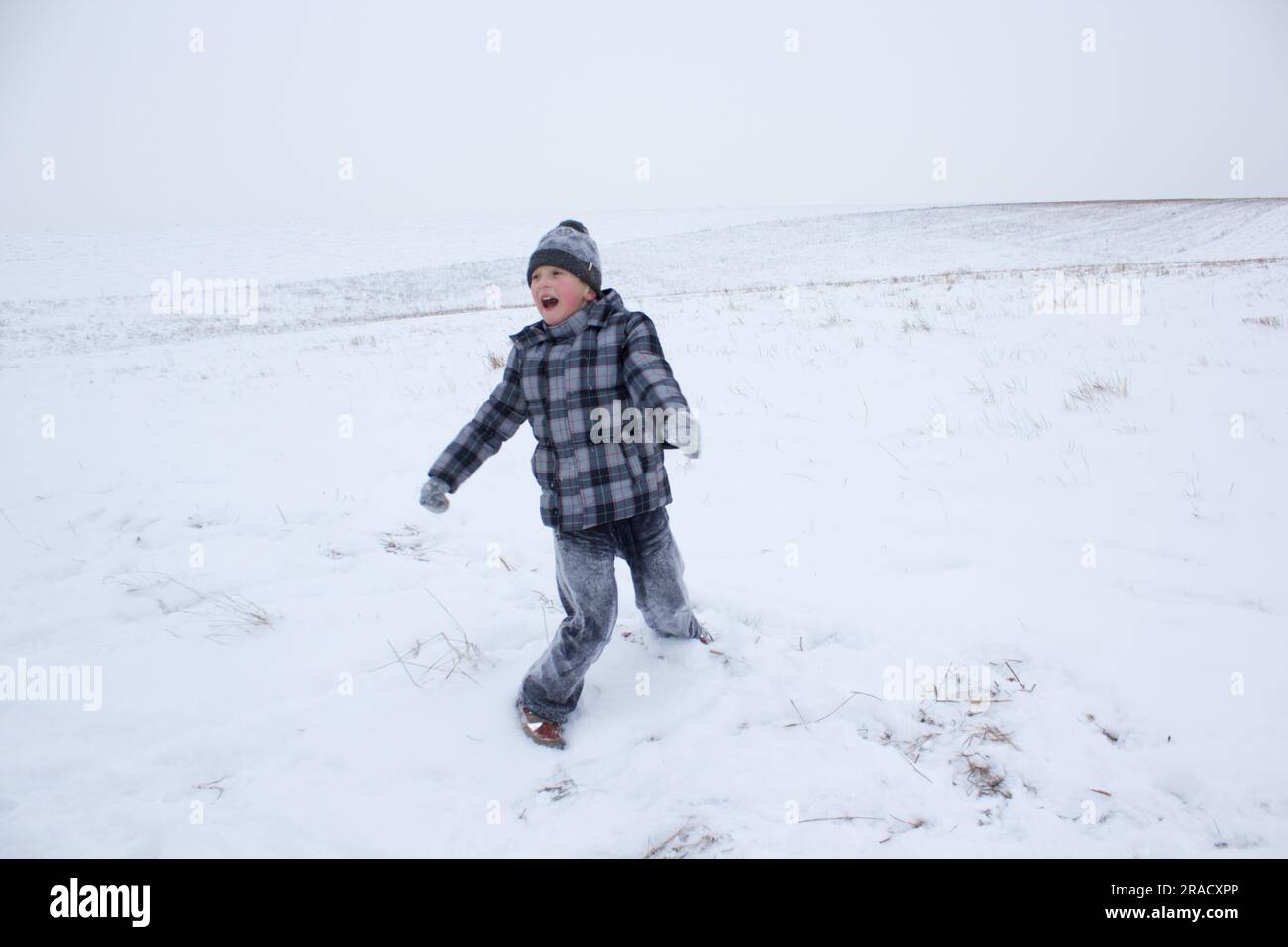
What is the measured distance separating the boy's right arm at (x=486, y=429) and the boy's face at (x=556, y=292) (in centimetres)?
23

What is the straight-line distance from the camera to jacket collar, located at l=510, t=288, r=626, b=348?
2660 mm

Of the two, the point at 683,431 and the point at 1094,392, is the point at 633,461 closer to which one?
the point at 683,431

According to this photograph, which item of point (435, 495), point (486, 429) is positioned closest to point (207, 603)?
point (435, 495)

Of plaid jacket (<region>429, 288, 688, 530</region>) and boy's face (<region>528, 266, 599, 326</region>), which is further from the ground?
boy's face (<region>528, 266, 599, 326</region>)

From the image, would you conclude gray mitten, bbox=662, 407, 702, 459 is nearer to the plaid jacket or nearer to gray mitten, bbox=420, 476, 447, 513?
the plaid jacket

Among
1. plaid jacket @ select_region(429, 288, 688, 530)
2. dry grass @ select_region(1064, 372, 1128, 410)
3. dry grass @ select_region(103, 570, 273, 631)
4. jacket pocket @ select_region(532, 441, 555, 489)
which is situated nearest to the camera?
plaid jacket @ select_region(429, 288, 688, 530)

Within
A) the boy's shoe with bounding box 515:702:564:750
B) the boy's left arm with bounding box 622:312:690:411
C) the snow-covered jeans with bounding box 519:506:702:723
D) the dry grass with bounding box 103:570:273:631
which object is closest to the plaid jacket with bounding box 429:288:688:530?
the boy's left arm with bounding box 622:312:690:411

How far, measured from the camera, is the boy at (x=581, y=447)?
8.55ft

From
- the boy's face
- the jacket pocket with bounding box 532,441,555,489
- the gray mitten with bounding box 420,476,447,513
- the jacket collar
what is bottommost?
the gray mitten with bounding box 420,476,447,513

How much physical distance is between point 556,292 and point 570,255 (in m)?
0.17

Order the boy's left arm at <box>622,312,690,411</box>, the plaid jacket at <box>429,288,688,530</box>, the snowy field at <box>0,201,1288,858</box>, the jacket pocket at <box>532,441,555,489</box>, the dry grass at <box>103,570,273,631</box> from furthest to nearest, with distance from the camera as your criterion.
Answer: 1. the dry grass at <box>103,570,273,631</box>
2. the jacket pocket at <box>532,441,555,489</box>
3. the plaid jacket at <box>429,288,688,530</box>
4. the boy's left arm at <box>622,312,690,411</box>
5. the snowy field at <box>0,201,1288,858</box>

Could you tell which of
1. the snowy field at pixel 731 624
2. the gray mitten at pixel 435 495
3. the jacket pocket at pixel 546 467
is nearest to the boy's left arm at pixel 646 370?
the jacket pocket at pixel 546 467

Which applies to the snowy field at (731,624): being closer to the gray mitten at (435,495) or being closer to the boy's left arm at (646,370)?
the gray mitten at (435,495)

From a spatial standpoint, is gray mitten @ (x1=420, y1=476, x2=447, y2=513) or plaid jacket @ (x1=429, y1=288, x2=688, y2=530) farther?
gray mitten @ (x1=420, y1=476, x2=447, y2=513)
